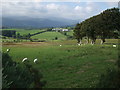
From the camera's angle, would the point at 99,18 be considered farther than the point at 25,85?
Yes

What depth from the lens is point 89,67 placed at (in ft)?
55.2

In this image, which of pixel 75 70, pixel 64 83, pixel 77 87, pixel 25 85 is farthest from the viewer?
pixel 75 70

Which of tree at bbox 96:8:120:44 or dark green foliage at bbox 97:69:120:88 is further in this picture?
tree at bbox 96:8:120:44

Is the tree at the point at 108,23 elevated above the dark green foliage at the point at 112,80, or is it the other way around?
the tree at the point at 108,23

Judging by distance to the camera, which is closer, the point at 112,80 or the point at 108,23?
the point at 112,80

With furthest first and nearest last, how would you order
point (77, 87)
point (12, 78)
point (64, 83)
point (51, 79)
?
1. point (51, 79)
2. point (64, 83)
3. point (77, 87)
4. point (12, 78)

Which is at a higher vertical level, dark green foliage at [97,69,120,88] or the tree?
the tree

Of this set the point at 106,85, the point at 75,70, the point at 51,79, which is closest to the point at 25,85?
the point at 106,85

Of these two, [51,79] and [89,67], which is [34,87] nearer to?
[51,79]

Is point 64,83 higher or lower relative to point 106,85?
lower

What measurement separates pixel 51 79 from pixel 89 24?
3620 centimetres

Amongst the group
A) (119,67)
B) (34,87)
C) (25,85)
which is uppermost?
(119,67)

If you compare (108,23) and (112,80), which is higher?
(108,23)

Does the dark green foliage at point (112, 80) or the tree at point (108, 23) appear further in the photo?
the tree at point (108, 23)
